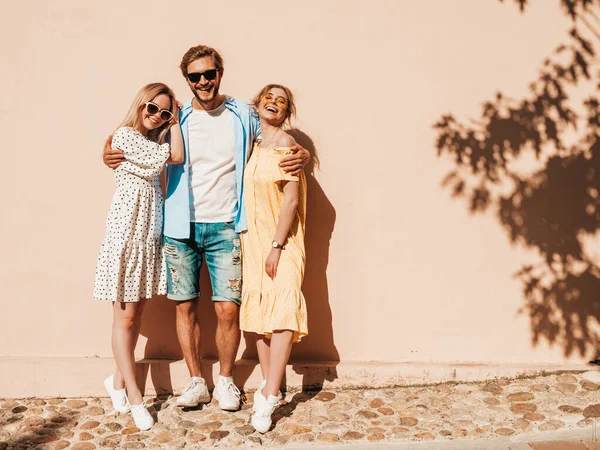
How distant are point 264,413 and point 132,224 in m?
1.40

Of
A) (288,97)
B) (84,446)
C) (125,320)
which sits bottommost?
(84,446)

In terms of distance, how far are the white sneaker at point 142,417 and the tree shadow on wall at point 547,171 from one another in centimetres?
254

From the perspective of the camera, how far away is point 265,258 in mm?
4754

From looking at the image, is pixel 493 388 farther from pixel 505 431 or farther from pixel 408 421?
pixel 408 421

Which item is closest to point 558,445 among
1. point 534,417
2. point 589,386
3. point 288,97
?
point 534,417

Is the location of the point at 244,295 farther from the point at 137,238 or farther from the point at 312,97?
the point at 312,97

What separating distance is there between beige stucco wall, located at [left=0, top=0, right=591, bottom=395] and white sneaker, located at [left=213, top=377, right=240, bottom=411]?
476 millimetres

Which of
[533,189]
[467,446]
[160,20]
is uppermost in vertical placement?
[160,20]

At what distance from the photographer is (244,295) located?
4793mm

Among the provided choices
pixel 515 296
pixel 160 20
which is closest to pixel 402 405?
pixel 515 296

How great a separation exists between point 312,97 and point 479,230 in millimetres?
1509

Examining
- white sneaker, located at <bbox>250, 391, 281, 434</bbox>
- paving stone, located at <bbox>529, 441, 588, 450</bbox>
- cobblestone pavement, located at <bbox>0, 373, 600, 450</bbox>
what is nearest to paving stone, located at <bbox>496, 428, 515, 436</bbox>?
cobblestone pavement, located at <bbox>0, 373, 600, 450</bbox>

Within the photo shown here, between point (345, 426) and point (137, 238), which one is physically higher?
point (137, 238)

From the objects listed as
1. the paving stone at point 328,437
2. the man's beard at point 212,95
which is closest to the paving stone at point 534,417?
the paving stone at point 328,437
